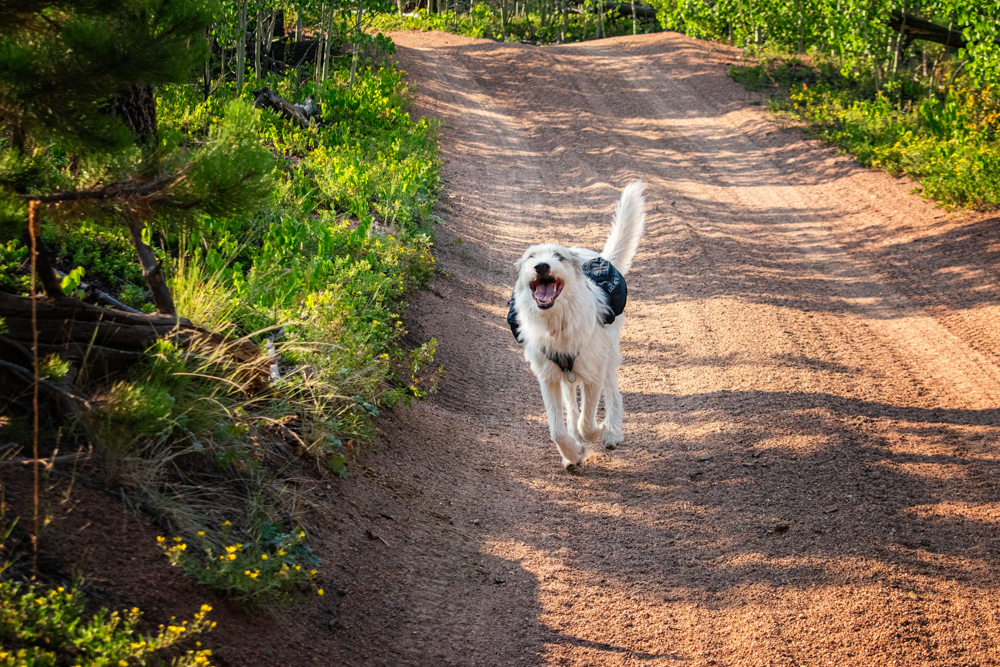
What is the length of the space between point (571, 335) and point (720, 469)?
1592 mm

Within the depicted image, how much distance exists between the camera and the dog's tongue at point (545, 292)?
18.3 feet

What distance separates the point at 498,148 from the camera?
687 inches

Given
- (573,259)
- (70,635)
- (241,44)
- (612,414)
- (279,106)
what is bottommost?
(612,414)

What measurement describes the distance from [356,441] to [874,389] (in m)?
4.81

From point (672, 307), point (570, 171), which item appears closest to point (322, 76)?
point (570, 171)

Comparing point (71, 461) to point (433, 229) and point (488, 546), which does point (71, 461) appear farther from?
point (433, 229)

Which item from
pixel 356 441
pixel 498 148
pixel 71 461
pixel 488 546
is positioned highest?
pixel 498 148

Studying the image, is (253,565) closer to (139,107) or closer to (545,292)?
(545,292)

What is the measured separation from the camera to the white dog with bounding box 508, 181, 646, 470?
564 cm

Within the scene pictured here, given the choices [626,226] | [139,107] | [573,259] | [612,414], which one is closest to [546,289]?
[573,259]

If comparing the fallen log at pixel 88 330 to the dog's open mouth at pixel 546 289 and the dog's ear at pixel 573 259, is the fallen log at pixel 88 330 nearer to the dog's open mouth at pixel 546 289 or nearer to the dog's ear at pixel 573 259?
the dog's open mouth at pixel 546 289

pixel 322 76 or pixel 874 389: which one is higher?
pixel 322 76

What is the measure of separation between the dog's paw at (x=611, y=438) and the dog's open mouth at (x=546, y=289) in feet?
4.91

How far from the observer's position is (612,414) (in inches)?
258
